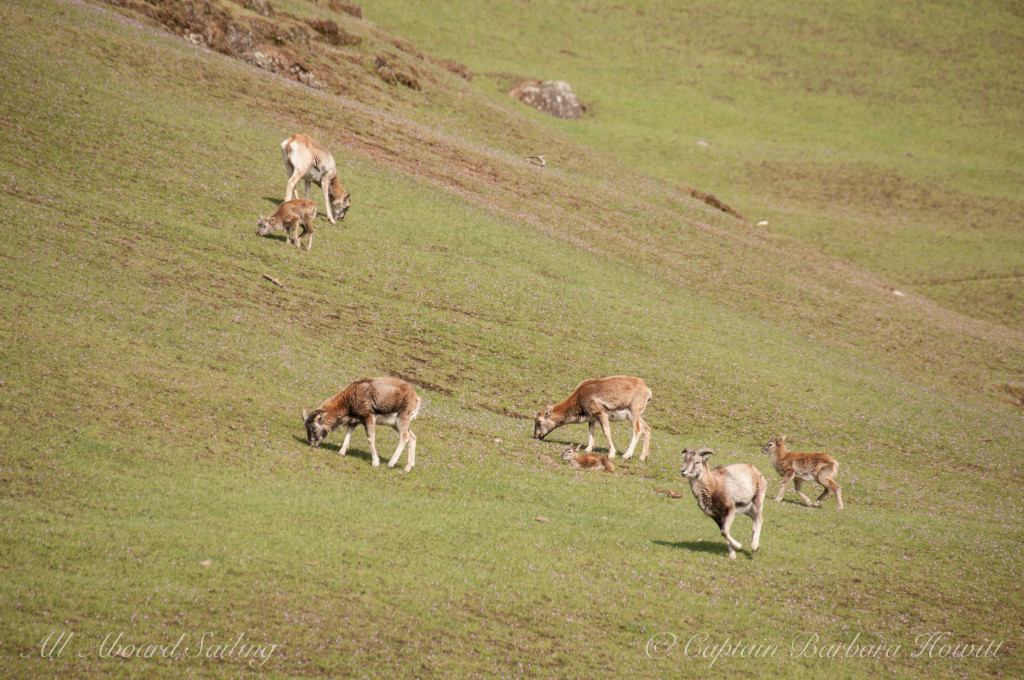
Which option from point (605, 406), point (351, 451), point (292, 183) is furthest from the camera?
point (292, 183)

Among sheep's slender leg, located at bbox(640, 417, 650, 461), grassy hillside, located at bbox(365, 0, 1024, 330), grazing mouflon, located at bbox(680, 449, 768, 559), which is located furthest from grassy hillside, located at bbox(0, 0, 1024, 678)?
grassy hillside, located at bbox(365, 0, 1024, 330)

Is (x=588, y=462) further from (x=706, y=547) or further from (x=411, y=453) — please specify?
(x=411, y=453)

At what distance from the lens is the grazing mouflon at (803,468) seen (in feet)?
74.9

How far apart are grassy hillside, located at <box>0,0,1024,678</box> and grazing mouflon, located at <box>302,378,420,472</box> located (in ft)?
2.47

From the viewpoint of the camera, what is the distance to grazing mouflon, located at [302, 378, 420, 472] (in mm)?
19000

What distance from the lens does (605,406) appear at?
23.0 metres

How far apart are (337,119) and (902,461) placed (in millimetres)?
41885

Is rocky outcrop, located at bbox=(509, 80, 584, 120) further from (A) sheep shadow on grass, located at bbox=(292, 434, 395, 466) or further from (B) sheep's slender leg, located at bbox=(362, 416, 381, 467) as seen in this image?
(B) sheep's slender leg, located at bbox=(362, 416, 381, 467)

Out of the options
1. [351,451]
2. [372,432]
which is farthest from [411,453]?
[351,451]

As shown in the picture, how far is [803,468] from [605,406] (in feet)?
21.2

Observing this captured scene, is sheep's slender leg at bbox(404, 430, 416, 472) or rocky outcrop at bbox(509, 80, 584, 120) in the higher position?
rocky outcrop at bbox(509, 80, 584, 120)

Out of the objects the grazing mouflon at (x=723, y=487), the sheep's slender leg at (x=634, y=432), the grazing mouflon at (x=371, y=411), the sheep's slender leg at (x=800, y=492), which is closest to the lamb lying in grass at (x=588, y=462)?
the sheep's slender leg at (x=634, y=432)

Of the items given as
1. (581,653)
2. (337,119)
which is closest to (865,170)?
(337,119)

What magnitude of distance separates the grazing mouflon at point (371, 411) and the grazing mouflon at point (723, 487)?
6.98m
